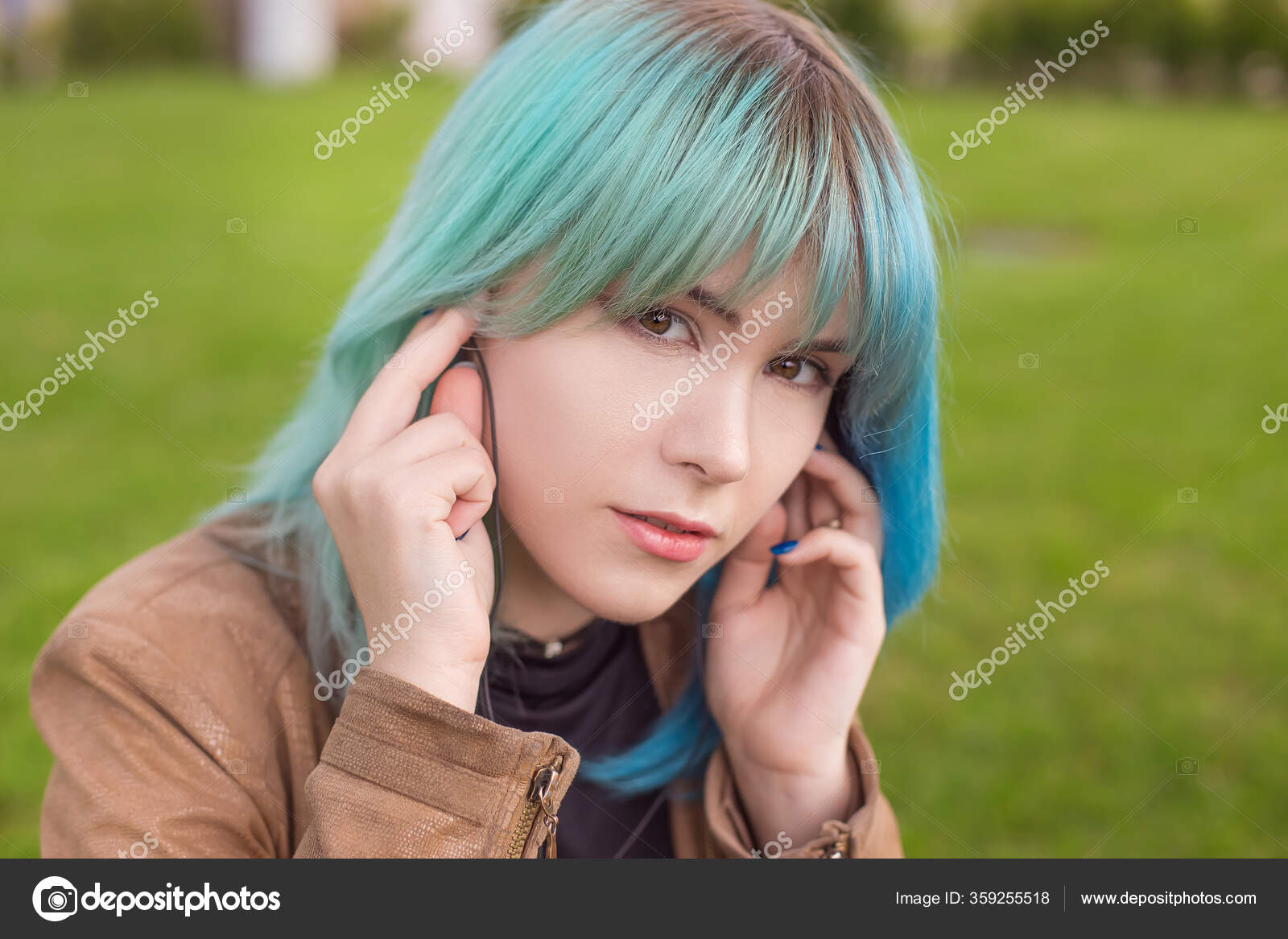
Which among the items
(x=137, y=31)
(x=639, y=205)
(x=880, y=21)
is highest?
(x=639, y=205)

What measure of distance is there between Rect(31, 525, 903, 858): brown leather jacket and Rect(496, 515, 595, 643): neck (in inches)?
16.7

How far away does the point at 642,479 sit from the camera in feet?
6.26

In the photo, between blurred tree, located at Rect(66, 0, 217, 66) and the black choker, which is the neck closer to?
the black choker

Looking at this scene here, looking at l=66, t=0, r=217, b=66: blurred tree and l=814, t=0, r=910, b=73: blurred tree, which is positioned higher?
l=66, t=0, r=217, b=66: blurred tree

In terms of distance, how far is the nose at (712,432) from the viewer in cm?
187

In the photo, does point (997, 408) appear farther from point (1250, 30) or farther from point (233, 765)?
point (1250, 30)

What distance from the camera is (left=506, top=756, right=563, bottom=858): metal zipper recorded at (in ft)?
5.70

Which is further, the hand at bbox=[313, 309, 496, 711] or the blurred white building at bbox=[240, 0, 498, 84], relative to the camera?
the blurred white building at bbox=[240, 0, 498, 84]

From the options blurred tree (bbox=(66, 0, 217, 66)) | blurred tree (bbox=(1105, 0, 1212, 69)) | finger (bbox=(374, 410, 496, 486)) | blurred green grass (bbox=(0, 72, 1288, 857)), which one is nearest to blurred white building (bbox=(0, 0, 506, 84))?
blurred tree (bbox=(66, 0, 217, 66))

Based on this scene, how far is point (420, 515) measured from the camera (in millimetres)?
1830

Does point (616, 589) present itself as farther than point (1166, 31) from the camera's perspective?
No
